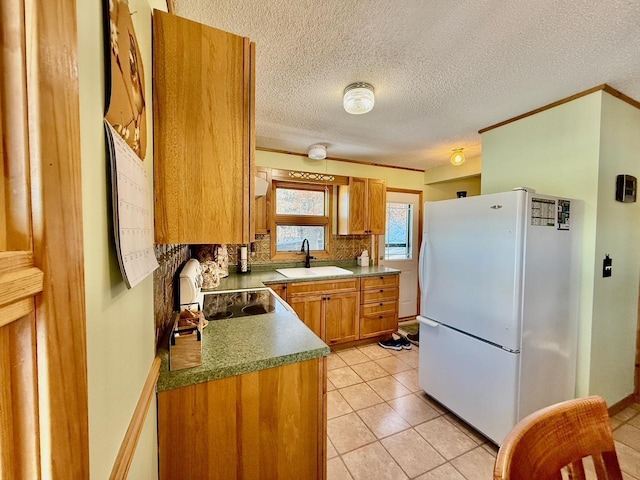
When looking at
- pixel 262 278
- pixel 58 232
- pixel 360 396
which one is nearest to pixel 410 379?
pixel 360 396

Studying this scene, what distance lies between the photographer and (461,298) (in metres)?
1.92

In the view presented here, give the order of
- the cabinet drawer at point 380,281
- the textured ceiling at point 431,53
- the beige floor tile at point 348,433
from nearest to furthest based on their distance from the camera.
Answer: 1. the textured ceiling at point 431,53
2. the beige floor tile at point 348,433
3. the cabinet drawer at point 380,281

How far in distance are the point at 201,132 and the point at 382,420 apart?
7.26ft

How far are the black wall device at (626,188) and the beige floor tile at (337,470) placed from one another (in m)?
2.64

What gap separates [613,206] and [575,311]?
819 mm

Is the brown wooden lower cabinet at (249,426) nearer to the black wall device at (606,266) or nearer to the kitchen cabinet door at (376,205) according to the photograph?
the black wall device at (606,266)

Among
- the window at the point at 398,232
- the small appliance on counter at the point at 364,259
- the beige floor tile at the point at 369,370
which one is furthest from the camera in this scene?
the window at the point at 398,232

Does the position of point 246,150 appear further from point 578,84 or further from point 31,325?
point 578,84

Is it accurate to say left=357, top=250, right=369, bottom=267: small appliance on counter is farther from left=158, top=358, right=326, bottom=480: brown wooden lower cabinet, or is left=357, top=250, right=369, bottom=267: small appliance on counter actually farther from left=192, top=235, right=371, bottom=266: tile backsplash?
left=158, top=358, right=326, bottom=480: brown wooden lower cabinet

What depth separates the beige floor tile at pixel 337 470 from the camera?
1.51 metres

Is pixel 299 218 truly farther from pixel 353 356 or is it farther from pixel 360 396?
pixel 360 396

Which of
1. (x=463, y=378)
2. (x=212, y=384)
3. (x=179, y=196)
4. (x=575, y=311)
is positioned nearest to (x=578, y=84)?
(x=575, y=311)

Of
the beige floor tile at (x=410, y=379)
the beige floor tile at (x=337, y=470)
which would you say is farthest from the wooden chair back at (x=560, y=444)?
the beige floor tile at (x=410, y=379)

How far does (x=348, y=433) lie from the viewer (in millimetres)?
1854
